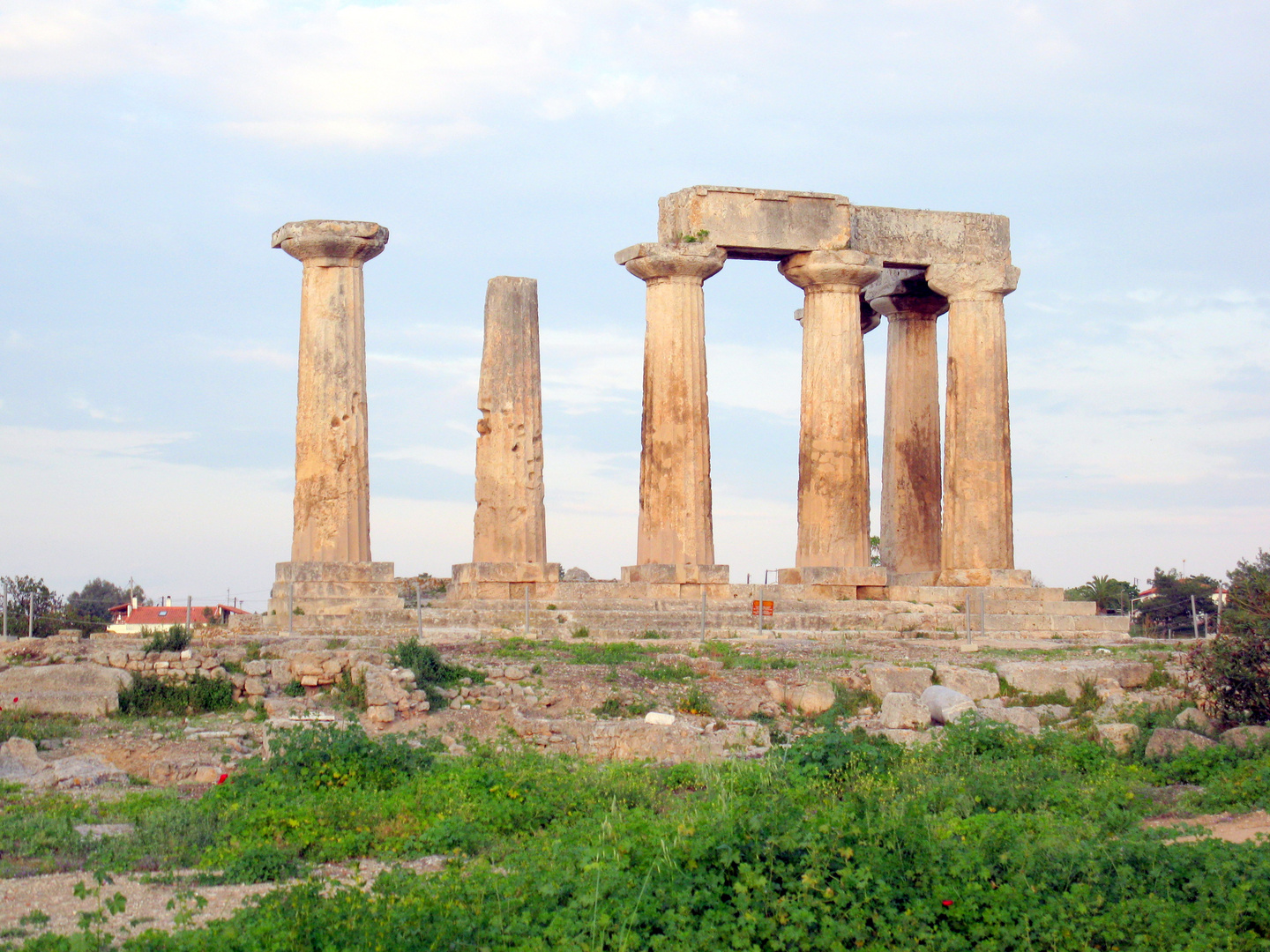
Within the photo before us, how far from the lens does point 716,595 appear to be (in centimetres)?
3003

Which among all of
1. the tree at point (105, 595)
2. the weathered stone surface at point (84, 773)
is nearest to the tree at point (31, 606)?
the tree at point (105, 595)

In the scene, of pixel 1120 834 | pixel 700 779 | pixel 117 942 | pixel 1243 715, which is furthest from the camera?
pixel 1243 715

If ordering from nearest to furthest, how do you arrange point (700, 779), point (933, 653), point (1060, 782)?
1. point (1060, 782)
2. point (700, 779)
3. point (933, 653)

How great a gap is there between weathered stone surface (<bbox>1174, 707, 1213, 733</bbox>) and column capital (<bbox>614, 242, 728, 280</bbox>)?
49.6ft

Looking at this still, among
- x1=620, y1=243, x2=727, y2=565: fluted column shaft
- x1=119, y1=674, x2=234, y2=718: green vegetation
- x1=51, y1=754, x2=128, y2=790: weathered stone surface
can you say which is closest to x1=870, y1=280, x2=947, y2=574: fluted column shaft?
x1=620, y1=243, x2=727, y2=565: fluted column shaft

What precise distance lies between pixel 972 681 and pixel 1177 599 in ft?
133

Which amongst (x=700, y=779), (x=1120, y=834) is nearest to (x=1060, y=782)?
(x=1120, y=834)

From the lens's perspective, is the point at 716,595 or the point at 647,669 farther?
the point at 716,595

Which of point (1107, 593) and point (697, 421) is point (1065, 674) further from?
point (1107, 593)

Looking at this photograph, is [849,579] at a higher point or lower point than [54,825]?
higher

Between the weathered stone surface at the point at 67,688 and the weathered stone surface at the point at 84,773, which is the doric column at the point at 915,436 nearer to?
the weathered stone surface at the point at 67,688

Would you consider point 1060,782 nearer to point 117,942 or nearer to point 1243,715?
point 1243,715

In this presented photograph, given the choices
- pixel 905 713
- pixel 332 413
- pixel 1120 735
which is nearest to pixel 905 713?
pixel 905 713

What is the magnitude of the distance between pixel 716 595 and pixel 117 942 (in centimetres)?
2168
